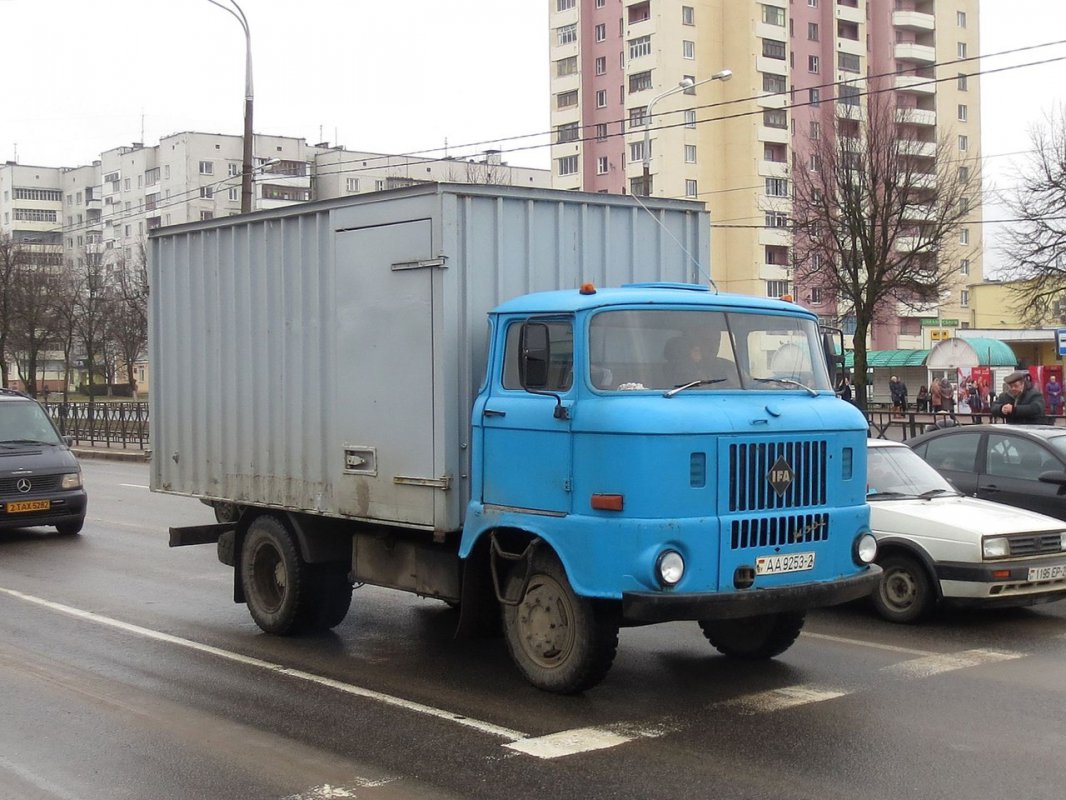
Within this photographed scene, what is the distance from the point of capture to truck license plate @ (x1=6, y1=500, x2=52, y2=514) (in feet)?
50.0

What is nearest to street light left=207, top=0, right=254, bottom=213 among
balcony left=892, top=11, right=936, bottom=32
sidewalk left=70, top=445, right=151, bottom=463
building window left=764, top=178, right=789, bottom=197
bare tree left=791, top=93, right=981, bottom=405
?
sidewalk left=70, top=445, right=151, bottom=463

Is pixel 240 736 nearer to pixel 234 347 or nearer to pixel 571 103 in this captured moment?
pixel 234 347

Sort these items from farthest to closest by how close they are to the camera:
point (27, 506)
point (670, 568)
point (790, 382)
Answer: point (27, 506) < point (790, 382) < point (670, 568)

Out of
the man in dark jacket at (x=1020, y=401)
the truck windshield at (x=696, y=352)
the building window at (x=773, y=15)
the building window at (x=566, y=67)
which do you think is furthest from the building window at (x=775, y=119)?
the truck windshield at (x=696, y=352)

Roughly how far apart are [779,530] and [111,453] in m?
29.8

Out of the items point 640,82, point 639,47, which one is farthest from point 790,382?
point 639,47

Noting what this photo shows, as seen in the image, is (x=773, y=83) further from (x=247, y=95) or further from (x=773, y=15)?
(x=247, y=95)

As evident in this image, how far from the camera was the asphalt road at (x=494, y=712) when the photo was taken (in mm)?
5723

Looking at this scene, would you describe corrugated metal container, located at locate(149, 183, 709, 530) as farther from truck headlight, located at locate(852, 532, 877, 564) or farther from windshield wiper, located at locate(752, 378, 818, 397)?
truck headlight, located at locate(852, 532, 877, 564)

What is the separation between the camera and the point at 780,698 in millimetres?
7262

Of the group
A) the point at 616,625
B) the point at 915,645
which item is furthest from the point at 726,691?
the point at 915,645

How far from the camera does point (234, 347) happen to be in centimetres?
962

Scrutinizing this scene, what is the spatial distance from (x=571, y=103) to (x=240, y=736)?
3184 inches

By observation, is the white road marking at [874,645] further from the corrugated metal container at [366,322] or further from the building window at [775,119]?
the building window at [775,119]
